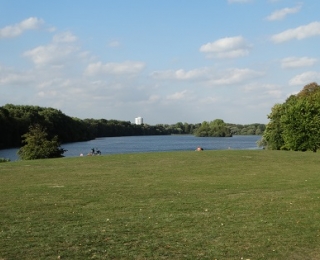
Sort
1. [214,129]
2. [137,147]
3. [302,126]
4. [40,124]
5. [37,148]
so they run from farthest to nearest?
[214,129]
[40,124]
[137,147]
[302,126]
[37,148]

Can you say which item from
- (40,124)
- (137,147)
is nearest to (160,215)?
(137,147)

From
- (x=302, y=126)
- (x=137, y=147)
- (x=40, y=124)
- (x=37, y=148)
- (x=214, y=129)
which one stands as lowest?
(x=137, y=147)

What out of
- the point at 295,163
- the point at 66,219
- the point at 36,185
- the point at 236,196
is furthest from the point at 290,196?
the point at 295,163

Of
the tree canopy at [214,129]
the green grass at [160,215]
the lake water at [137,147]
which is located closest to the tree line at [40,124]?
the tree canopy at [214,129]

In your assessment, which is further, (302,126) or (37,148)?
(302,126)

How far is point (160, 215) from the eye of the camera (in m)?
11.5

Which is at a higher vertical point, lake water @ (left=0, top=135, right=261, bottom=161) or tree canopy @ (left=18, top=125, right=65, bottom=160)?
tree canopy @ (left=18, top=125, right=65, bottom=160)

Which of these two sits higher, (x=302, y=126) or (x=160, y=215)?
(x=302, y=126)

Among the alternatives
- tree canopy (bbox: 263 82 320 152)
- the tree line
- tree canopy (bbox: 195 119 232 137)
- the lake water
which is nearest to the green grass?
tree canopy (bbox: 263 82 320 152)

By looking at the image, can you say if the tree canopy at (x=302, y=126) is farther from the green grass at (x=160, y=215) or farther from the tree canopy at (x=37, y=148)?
the green grass at (x=160, y=215)

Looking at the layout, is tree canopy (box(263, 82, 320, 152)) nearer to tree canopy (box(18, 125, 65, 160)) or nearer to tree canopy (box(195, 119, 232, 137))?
tree canopy (box(18, 125, 65, 160))

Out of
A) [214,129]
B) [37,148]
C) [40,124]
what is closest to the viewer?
[37,148]

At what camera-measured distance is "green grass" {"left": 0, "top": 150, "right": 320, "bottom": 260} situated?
823 cm

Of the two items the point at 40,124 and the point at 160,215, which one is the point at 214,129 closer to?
the point at 40,124
